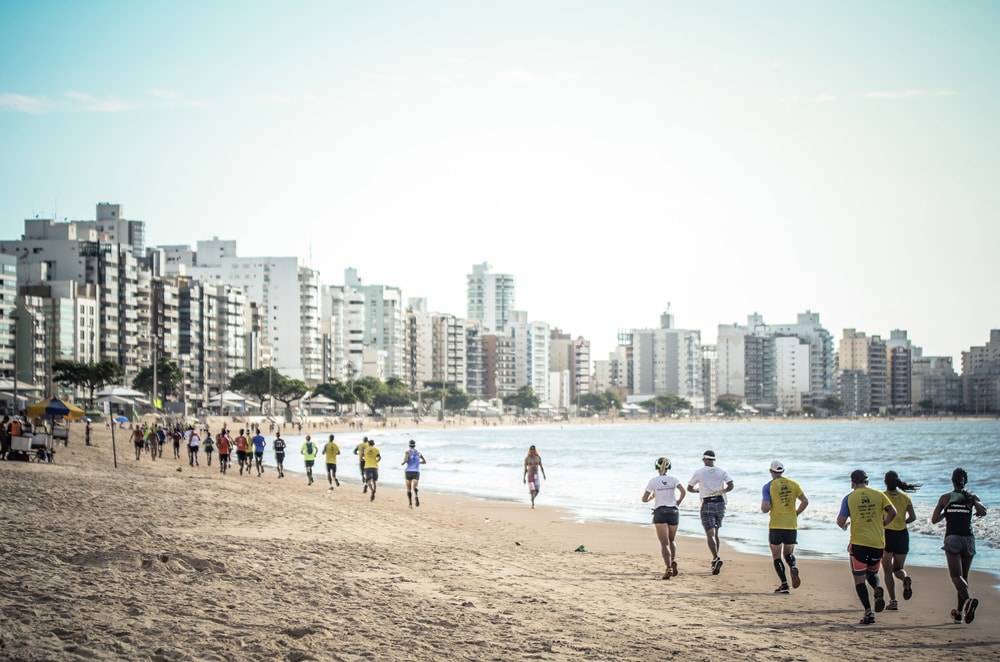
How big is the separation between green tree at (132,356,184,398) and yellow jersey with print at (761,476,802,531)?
341ft

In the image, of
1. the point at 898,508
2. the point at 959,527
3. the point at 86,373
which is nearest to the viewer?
the point at 959,527

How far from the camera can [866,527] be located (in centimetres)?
1027

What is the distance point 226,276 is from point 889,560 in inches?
6615

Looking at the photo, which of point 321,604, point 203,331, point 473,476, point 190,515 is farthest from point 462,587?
point 203,331

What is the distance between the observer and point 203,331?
465 ft

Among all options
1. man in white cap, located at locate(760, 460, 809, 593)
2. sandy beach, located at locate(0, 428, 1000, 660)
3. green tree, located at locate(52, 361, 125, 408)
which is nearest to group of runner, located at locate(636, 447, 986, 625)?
man in white cap, located at locate(760, 460, 809, 593)

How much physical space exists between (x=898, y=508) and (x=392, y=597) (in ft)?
17.8

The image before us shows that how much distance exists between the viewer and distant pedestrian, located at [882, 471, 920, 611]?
10922 millimetres

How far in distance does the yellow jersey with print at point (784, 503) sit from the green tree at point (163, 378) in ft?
341

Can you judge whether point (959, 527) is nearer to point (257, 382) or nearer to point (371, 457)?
point (371, 457)

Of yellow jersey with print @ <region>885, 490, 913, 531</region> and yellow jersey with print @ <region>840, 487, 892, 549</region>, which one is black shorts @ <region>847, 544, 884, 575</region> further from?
yellow jersey with print @ <region>885, 490, 913, 531</region>

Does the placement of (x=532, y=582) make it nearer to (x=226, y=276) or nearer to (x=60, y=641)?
(x=60, y=641)

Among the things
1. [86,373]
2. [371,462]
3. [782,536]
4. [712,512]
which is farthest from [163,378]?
[782,536]

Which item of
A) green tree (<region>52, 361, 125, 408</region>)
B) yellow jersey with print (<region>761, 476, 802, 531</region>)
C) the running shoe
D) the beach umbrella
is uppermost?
green tree (<region>52, 361, 125, 408</region>)
